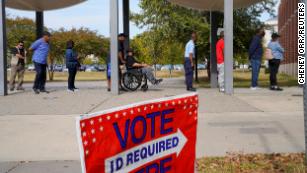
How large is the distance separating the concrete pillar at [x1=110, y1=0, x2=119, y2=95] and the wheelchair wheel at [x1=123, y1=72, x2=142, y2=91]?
0.95 meters

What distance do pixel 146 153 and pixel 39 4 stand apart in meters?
15.8

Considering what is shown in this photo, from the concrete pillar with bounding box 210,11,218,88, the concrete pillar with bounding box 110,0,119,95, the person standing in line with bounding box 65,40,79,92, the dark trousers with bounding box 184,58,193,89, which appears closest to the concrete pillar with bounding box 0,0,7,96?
the person standing in line with bounding box 65,40,79,92

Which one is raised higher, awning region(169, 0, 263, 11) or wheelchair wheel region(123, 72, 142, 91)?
awning region(169, 0, 263, 11)

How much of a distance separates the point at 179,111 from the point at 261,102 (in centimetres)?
911

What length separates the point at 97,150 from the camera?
2605 millimetres

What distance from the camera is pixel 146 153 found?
9.45 feet

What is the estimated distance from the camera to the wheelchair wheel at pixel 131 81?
50.4 ft

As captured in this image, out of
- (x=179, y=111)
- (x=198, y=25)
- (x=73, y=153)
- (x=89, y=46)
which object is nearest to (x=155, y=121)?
(x=179, y=111)

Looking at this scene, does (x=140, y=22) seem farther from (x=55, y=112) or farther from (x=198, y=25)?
(x=55, y=112)

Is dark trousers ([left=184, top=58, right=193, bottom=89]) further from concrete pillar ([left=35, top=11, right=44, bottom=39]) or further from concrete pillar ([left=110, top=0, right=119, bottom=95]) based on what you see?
concrete pillar ([left=35, top=11, right=44, bottom=39])

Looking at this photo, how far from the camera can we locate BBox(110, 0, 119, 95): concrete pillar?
46.5 feet

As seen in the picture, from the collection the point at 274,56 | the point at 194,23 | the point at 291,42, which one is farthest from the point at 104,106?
the point at 291,42

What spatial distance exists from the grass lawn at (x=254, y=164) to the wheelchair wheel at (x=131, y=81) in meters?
9.60

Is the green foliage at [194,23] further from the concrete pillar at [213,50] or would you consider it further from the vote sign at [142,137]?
the vote sign at [142,137]
